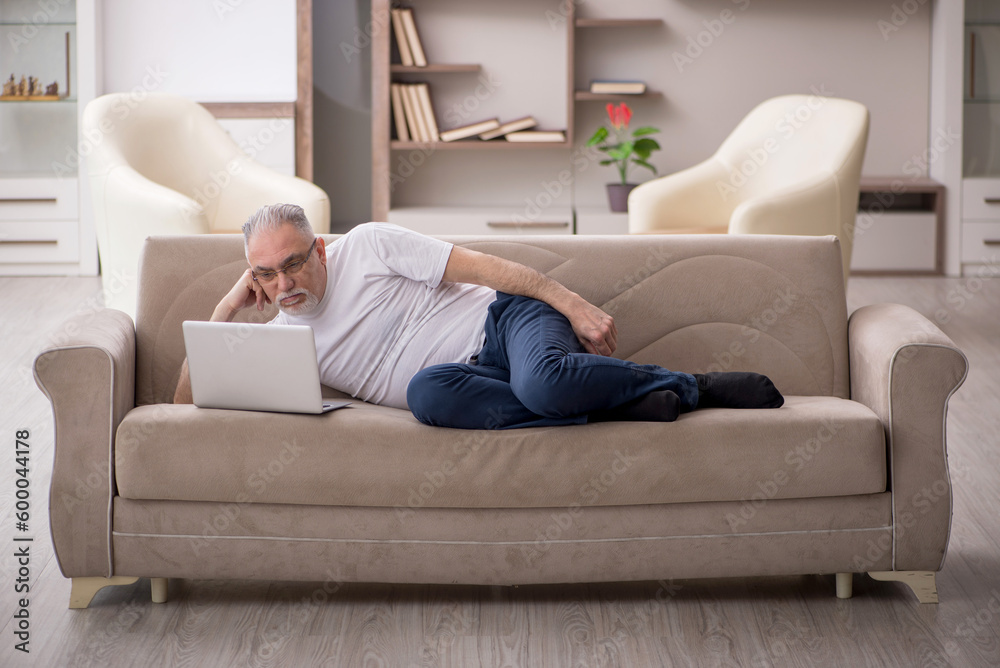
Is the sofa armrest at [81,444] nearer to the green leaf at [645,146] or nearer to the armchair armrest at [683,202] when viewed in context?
the armchair armrest at [683,202]

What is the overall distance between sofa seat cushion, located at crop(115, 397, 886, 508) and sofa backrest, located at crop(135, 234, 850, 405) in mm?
410

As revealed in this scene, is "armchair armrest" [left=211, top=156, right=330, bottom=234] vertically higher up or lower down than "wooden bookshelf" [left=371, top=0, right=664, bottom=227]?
lower down

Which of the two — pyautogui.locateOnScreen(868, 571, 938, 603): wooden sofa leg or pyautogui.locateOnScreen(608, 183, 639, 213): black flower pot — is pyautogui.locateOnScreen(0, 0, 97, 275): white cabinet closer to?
pyautogui.locateOnScreen(608, 183, 639, 213): black flower pot

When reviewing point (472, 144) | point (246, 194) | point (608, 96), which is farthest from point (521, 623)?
point (608, 96)

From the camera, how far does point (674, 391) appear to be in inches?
79.1

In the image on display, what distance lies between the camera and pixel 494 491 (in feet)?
6.25

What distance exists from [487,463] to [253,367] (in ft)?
1.59

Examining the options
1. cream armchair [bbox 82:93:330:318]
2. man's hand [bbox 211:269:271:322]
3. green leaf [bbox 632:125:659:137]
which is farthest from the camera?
green leaf [bbox 632:125:659:137]

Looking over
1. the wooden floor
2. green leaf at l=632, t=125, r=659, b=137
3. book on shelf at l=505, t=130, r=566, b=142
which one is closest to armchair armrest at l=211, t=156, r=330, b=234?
book on shelf at l=505, t=130, r=566, b=142

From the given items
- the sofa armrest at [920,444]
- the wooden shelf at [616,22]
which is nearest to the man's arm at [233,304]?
the sofa armrest at [920,444]

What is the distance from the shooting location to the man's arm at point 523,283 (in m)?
2.19

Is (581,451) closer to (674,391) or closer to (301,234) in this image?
(674,391)

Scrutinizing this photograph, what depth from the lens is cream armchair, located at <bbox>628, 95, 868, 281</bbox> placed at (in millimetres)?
3916

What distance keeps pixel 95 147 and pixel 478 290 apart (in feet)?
7.13
